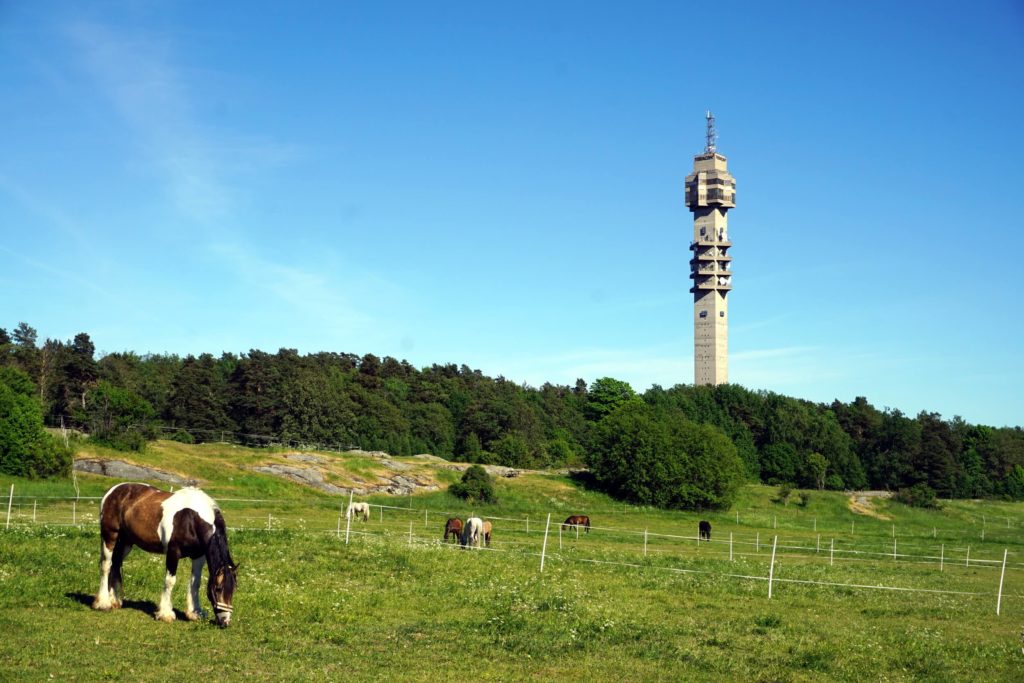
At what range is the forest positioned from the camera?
354 feet

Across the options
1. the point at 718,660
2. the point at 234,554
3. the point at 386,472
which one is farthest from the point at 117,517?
the point at 386,472

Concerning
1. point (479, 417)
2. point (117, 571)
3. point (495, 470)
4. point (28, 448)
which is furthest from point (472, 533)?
point (479, 417)

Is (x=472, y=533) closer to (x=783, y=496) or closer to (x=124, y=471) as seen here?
(x=124, y=471)

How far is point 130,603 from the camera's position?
18.1 metres

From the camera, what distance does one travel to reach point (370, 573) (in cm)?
2352

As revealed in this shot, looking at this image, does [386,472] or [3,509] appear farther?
[386,472]

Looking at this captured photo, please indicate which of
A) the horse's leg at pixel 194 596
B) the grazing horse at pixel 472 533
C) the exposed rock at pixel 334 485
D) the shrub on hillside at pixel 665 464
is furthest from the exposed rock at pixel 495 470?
the horse's leg at pixel 194 596

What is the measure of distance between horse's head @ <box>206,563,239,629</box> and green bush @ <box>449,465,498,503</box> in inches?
2376

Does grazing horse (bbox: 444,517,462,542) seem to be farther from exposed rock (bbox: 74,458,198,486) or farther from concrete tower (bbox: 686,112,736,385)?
concrete tower (bbox: 686,112,736,385)

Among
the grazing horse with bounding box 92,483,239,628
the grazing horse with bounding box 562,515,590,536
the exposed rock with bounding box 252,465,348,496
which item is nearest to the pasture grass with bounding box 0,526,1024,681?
the grazing horse with bounding box 92,483,239,628

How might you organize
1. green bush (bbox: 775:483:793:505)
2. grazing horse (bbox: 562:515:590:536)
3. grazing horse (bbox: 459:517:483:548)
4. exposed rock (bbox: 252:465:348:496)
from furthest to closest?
green bush (bbox: 775:483:793:505), exposed rock (bbox: 252:465:348:496), grazing horse (bbox: 562:515:590:536), grazing horse (bbox: 459:517:483:548)

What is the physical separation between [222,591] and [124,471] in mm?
53051

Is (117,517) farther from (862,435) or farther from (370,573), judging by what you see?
(862,435)

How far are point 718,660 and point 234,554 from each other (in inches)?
550
